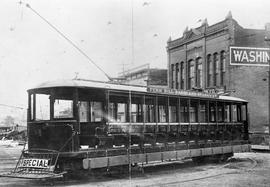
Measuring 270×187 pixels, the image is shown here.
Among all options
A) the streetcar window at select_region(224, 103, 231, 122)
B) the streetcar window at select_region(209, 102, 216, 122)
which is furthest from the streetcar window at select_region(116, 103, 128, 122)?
the streetcar window at select_region(224, 103, 231, 122)

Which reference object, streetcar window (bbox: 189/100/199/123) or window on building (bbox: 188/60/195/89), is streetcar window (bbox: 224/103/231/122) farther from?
window on building (bbox: 188/60/195/89)

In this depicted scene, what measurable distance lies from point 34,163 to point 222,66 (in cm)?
2154

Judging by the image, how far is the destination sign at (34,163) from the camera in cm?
1000

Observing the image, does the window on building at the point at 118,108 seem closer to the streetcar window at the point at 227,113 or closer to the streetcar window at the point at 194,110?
the streetcar window at the point at 194,110

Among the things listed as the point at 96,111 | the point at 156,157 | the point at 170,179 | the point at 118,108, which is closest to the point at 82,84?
the point at 96,111

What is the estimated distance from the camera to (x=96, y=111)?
1174cm

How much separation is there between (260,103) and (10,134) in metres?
22.7

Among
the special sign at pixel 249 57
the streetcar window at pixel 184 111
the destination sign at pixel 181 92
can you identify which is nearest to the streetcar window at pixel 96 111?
the destination sign at pixel 181 92

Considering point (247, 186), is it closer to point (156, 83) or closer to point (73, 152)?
point (73, 152)

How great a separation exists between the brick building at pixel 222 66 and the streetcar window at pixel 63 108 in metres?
18.4

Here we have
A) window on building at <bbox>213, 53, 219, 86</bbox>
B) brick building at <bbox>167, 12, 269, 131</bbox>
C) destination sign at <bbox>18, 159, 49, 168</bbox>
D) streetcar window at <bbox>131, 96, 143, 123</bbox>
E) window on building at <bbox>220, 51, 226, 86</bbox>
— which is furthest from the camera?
window on building at <bbox>213, 53, 219, 86</bbox>

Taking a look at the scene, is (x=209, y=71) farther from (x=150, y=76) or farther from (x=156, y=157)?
(x=156, y=157)

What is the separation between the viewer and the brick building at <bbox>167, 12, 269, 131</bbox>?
27.1 m

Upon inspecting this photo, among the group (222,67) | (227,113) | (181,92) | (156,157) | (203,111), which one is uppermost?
(222,67)
